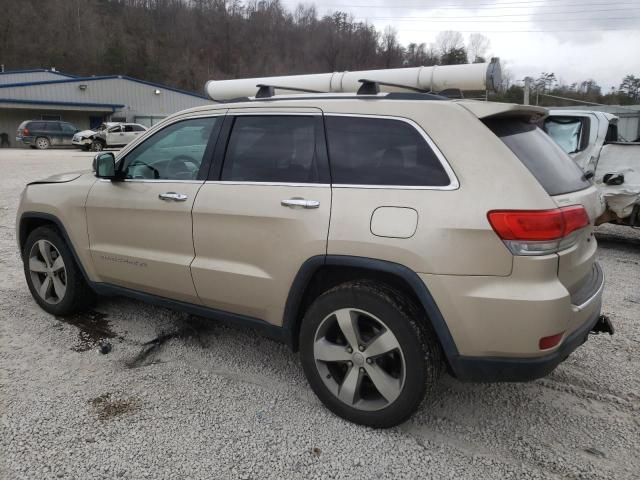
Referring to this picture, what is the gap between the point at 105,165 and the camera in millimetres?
3650

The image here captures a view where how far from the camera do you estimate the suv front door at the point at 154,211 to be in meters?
3.38

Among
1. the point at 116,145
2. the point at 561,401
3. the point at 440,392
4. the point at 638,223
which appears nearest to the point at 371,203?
the point at 440,392

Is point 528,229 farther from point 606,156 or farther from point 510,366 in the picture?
point 606,156

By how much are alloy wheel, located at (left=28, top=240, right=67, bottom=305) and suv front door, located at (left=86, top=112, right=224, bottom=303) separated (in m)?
0.55

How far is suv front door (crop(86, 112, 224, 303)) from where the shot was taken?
338cm

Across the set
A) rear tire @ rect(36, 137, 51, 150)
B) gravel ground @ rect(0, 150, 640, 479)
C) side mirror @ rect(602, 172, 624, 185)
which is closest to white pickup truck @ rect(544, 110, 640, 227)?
side mirror @ rect(602, 172, 624, 185)

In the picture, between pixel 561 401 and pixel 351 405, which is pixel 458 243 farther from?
pixel 561 401

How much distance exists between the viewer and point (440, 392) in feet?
10.8

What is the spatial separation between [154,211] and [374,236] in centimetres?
166

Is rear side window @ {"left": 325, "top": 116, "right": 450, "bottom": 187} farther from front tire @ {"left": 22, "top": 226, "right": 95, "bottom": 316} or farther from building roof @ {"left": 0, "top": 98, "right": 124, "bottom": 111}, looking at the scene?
building roof @ {"left": 0, "top": 98, "right": 124, "bottom": 111}

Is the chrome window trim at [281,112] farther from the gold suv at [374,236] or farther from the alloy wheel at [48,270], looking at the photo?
the alloy wheel at [48,270]

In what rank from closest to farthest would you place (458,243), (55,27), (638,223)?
(458,243), (638,223), (55,27)

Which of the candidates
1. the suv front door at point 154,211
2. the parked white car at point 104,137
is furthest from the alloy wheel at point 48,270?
the parked white car at point 104,137

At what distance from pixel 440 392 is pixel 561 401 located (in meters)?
0.72
